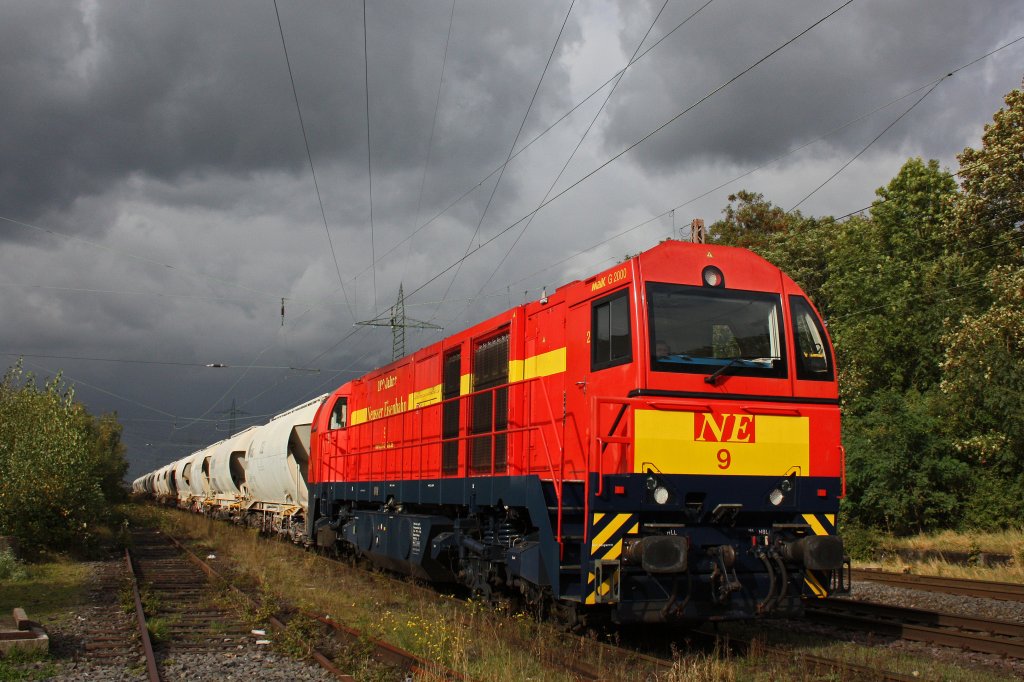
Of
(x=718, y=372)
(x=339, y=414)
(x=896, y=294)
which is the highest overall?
(x=896, y=294)

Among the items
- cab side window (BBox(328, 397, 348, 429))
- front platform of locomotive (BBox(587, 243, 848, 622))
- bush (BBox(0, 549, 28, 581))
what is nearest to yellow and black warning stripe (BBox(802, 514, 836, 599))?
front platform of locomotive (BBox(587, 243, 848, 622))

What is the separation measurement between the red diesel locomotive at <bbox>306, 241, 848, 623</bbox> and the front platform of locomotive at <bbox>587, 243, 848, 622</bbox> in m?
0.01

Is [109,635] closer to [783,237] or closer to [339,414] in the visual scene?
[339,414]

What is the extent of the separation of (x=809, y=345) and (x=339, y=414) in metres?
13.1

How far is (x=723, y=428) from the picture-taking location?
8281 millimetres

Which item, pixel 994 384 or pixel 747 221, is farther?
pixel 747 221

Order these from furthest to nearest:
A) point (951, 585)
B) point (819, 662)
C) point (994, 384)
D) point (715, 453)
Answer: point (994, 384) < point (951, 585) < point (715, 453) < point (819, 662)

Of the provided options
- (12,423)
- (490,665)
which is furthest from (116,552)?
(490,665)

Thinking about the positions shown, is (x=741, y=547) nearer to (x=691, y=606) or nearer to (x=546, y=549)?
(x=691, y=606)

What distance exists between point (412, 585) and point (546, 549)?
5771 mm

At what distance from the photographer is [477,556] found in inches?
429

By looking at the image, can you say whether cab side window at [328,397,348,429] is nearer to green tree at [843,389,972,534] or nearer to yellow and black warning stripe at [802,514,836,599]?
yellow and black warning stripe at [802,514,836,599]

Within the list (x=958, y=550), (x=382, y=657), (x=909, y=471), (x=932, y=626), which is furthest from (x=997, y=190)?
(x=382, y=657)

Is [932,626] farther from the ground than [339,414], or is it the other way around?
[339,414]
